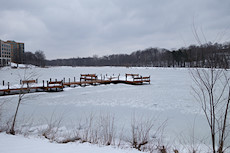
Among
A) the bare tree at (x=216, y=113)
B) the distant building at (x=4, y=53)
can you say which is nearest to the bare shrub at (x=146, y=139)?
the bare tree at (x=216, y=113)

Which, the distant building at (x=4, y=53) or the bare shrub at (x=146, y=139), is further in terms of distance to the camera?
the distant building at (x=4, y=53)

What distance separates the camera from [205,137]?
487 centimetres

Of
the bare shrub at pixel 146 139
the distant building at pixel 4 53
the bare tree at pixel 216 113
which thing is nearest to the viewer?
the bare tree at pixel 216 113

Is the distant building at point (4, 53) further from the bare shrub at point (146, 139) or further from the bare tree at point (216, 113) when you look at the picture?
the bare tree at point (216, 113)

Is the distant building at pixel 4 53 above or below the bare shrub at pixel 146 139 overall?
above

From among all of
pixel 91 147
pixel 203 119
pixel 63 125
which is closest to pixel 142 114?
pixel 203 119

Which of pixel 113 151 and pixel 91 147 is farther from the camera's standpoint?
pixel 91 147

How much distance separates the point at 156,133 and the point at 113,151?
2538 mm

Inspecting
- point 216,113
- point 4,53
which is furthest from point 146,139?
point 4,53

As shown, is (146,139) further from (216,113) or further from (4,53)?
(4,53)

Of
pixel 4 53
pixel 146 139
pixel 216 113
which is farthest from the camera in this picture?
pixel 4 53

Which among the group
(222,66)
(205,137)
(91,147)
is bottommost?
(205,137)

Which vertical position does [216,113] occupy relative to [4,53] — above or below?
below

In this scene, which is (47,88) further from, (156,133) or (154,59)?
(154,59)
